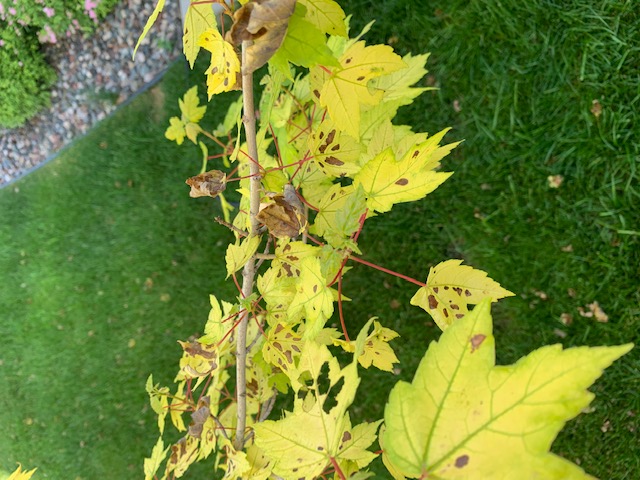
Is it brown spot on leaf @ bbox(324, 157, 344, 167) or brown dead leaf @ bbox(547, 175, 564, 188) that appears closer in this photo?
brown spot on leaf @ bbox(324, 157, 344, 167)

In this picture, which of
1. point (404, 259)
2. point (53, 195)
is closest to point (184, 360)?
point (404, 259)

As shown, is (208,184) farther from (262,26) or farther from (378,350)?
(378,350)

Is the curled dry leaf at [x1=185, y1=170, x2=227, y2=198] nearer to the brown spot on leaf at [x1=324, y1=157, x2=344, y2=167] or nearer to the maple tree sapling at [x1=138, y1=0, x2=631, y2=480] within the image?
the maple tree sapling at [x1=138, y1=0, x2=631, y2=480]

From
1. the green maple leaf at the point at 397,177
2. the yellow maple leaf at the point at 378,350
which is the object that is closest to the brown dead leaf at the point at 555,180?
the yellow maple leaf at the point at 378,350

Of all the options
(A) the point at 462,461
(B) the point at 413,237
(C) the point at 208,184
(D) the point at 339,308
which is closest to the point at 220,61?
(C) the point at 208,184

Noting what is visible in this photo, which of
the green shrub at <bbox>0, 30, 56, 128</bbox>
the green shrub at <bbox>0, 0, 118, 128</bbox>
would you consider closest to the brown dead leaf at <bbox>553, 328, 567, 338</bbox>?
the green shrub at <bbox>0, 0, 118, 128</bbox>

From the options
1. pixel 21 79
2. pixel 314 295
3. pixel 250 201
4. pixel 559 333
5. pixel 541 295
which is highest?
pixel 21 79
